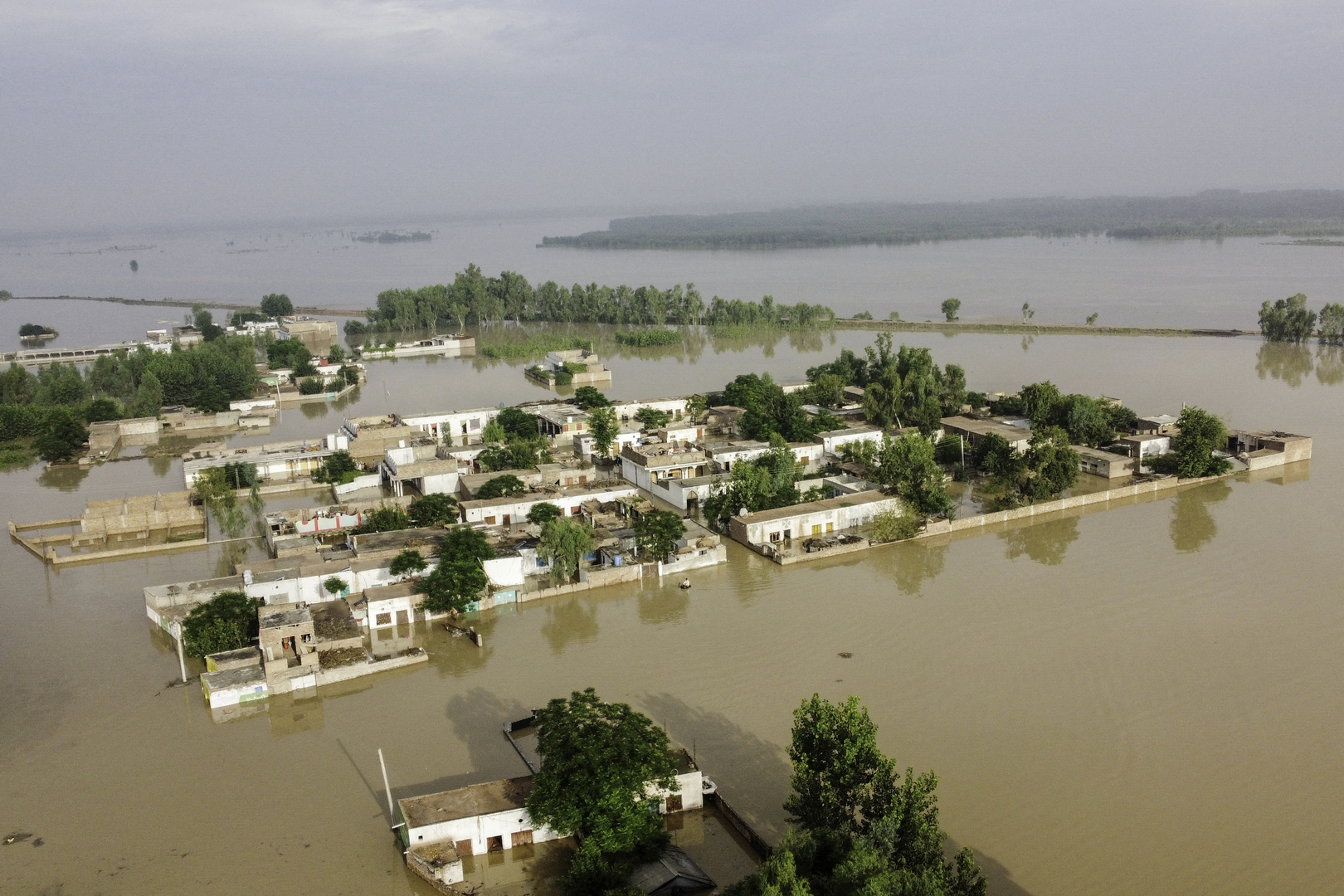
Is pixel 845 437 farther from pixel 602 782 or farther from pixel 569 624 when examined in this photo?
pixel 602 782

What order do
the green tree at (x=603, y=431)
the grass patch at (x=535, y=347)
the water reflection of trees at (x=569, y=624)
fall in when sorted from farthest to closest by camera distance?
the grass patch at (x=535, y=347) < the green tree at (x=603, y=431) < the water reflection of trees at (x=569, y=624)

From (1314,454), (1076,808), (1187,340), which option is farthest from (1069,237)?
(1076,808)

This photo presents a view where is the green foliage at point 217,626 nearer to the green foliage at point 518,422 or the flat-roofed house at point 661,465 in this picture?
the flat-roofed house at point 661,465

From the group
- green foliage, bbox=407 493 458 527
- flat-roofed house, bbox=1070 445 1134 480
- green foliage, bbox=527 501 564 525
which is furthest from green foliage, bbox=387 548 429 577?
flat-roofed house, bbox=1070 445 1134 480

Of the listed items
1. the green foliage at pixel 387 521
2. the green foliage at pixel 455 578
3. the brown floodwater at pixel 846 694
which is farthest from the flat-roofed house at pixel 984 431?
the green foliage at pixel 387 521

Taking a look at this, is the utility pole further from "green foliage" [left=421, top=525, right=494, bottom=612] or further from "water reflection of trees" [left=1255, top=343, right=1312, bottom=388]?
"water reflection of trees" [left=1255, top=343, right=1312, bottom=388]

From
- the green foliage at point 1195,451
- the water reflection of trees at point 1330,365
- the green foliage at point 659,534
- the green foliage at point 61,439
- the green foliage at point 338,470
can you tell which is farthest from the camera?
the water reflection of trees at point 1330,365

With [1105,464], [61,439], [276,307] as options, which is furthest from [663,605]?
[276,307]
